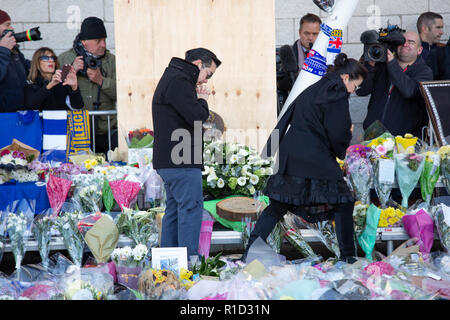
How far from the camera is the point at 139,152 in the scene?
4852 mm

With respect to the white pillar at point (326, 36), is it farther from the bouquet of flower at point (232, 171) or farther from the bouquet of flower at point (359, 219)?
the bouquet of flower at point (359, 219)

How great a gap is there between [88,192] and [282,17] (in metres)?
3.17

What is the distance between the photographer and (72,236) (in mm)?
3768

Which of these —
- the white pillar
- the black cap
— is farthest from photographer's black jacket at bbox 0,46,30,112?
the white pillar

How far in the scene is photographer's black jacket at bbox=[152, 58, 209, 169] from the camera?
3.70 m

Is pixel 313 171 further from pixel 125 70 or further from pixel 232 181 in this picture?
pixel 125 70

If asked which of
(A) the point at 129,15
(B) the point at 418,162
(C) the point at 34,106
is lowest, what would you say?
(B) the point at 418,162

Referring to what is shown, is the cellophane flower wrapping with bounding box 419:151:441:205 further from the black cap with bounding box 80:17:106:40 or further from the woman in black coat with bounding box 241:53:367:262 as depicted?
the black cap with bounding box 80:17:106:40

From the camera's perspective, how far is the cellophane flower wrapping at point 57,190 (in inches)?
169

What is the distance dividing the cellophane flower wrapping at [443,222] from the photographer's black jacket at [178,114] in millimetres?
1510
